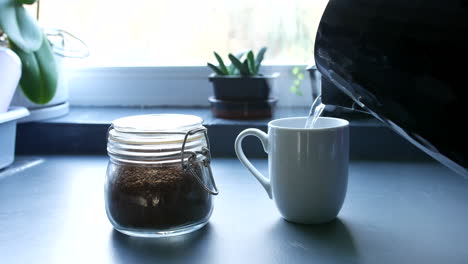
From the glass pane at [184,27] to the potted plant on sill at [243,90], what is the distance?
0.52ft

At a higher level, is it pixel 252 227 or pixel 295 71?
pixel 295 71

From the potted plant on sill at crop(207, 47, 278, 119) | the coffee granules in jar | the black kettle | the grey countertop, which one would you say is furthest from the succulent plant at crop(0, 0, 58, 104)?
the black kettle

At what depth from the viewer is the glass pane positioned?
4.12 ft

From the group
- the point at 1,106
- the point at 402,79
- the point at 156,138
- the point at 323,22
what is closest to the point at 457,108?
the point at 402,79

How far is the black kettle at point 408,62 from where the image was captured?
18.0 inches

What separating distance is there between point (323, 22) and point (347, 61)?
49 mm

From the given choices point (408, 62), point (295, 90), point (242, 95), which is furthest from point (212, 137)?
point (408, 62)

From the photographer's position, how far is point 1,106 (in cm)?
94

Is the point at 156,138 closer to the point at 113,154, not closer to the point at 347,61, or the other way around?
the point at 113,154

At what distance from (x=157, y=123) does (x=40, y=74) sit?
1.50 ft

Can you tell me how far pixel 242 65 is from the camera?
111 centimetres

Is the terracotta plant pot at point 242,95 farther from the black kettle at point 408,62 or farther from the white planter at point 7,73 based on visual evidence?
the black kettle at point 408,62

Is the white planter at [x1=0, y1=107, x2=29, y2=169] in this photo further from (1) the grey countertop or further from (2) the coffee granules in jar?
(2) the coffee granules in jar

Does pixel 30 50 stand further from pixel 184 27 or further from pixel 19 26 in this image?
pixel 184 27
